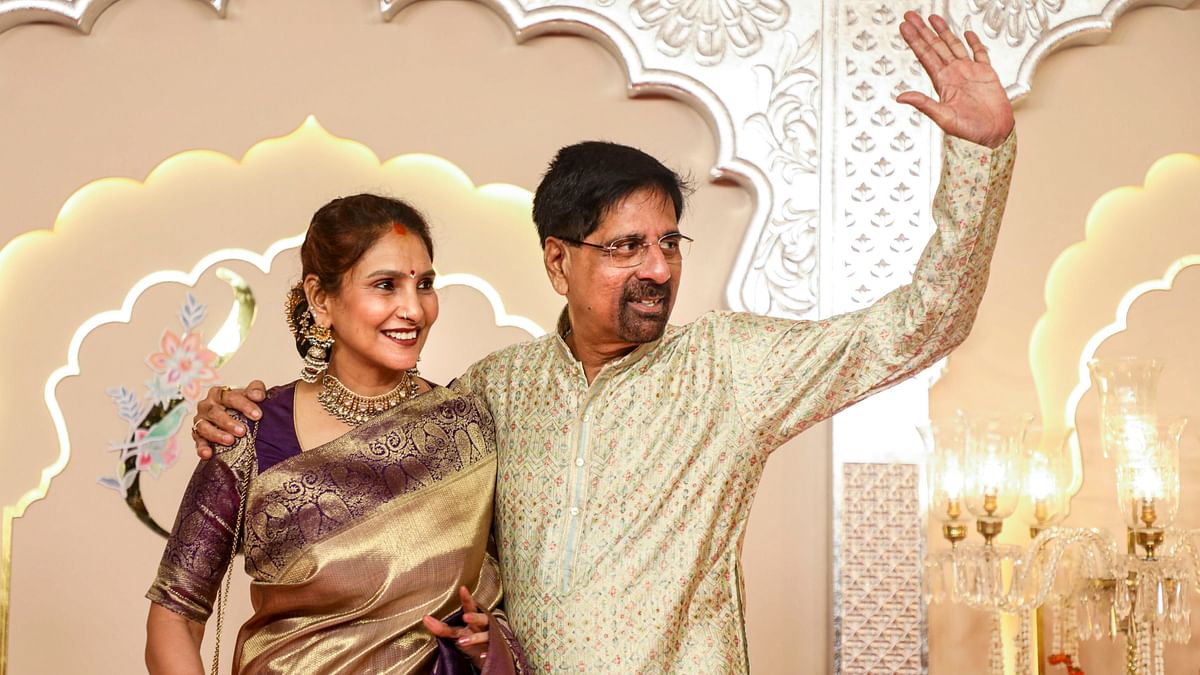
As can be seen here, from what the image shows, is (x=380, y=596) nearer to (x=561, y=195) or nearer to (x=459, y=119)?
(x=561, y=195)

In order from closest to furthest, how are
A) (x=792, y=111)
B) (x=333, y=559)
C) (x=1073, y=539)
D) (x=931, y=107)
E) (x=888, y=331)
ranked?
(x=931, y=107), (x=888, y=331), (x=333, y=559), (x=1073, y=539), (x=792, y=111)

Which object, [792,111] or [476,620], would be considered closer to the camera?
[476,620]

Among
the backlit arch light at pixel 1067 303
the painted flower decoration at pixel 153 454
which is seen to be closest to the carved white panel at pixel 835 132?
the backlit arch light at pixel 1067 303

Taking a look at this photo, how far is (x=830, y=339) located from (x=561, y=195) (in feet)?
1.79

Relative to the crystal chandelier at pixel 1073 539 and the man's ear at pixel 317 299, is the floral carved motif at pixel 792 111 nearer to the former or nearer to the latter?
the crystal chandelier at pixel 1073 539

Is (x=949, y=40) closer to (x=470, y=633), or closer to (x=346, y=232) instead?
(x=346, y=232)

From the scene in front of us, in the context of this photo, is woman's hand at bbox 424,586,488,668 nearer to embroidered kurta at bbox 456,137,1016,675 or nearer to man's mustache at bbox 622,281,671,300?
embroidered kurta at bbox 456,137,1016,675

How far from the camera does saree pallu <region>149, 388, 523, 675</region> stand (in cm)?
209

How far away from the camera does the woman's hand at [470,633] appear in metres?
2.07

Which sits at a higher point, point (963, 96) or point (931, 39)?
point (931, 39)

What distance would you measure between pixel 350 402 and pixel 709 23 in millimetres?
1926

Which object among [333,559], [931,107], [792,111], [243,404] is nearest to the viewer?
[931,107]

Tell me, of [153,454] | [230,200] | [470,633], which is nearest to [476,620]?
[470,633]

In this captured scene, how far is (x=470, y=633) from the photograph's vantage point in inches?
81.9
